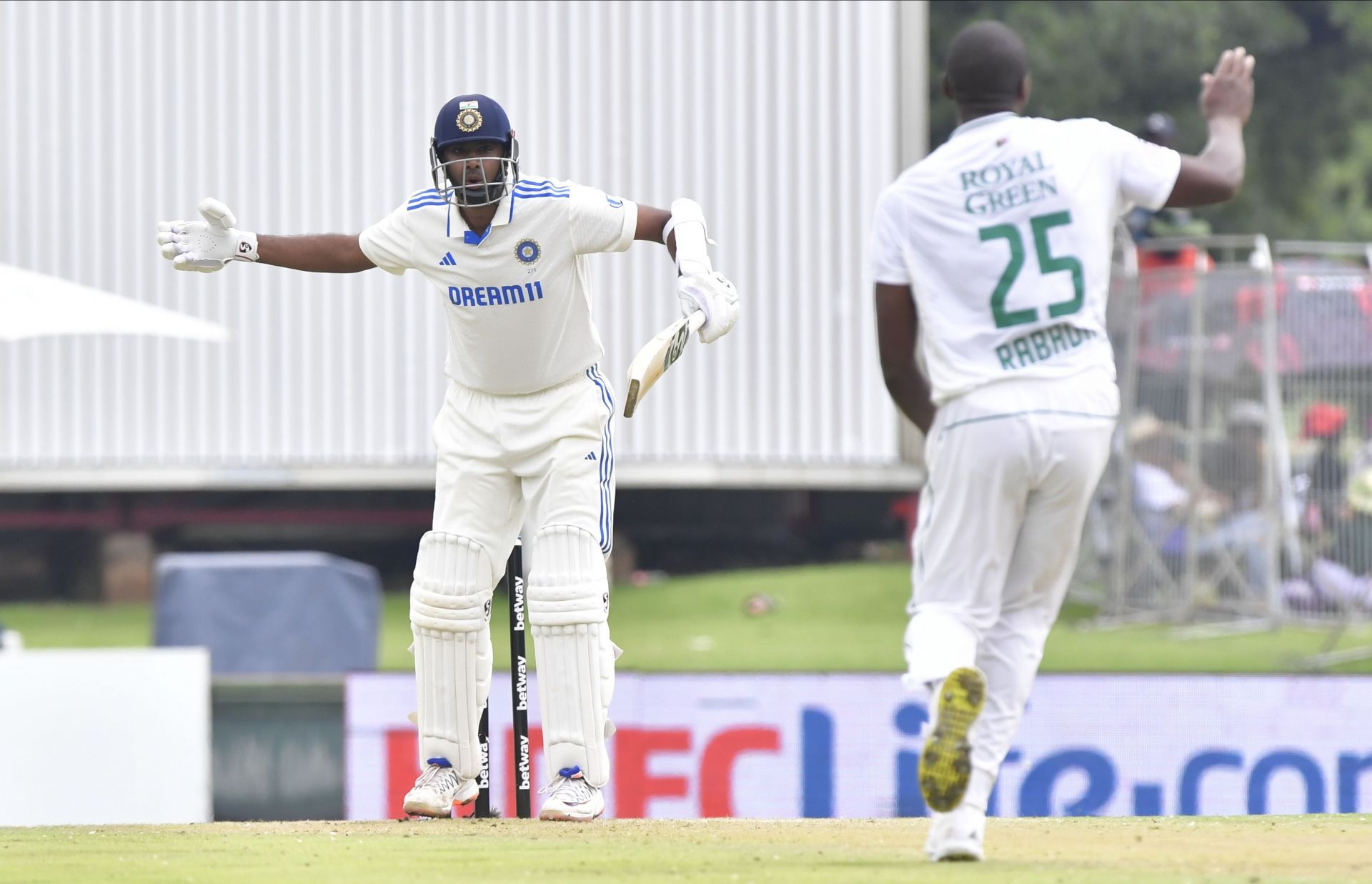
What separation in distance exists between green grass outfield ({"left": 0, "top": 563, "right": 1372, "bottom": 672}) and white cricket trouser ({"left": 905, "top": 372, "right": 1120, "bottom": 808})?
286 inches

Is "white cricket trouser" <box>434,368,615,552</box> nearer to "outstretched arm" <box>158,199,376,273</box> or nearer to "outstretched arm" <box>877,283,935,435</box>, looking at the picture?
"outstretched arm" <box>158,199,376,273</box>

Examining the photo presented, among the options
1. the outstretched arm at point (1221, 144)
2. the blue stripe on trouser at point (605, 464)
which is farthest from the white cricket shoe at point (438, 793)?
the outstretched arm at point (1221, 144)

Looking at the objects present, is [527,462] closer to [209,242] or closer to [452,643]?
[452,643]

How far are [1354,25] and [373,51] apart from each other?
1271 centimetres

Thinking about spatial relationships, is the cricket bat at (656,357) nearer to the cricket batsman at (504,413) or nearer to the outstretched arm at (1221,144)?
the cricket batsman at (504,413)

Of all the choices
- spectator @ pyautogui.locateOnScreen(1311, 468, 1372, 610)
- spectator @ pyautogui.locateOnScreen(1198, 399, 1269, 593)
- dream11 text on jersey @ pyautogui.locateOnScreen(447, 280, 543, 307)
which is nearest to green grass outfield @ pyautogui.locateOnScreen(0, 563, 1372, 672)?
spectator @ pyautogui.locateOnScreen(1311, 468, 1372, 610)

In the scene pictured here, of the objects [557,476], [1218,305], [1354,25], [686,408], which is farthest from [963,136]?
[1354,25]

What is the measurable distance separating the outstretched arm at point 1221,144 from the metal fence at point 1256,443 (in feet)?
27.0

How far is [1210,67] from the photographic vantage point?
69.7ft

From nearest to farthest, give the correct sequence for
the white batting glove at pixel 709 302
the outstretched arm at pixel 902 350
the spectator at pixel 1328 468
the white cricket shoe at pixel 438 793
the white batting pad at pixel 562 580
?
1. the outstretched arm at pixel 902 350
2. the white batting glove at pixel 709 302
3. the white batting pad at pixel 562 580
4. the white cricket shoe at pixel 438 793
5. the spectator at pixel 1328 468

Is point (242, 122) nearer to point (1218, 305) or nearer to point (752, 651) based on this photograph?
point (752, 651)

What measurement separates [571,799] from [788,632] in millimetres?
8247

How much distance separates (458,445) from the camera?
5.96m

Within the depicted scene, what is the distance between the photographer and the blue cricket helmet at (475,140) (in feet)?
18.8
